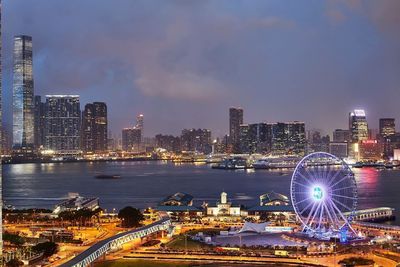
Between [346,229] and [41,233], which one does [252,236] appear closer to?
[346,229]

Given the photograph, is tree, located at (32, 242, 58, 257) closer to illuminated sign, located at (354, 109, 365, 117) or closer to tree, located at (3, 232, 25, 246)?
tree, located at (3, 232, 25, 246)

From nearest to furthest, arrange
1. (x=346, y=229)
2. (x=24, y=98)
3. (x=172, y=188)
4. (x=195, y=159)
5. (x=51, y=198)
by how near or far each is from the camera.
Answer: (x=346, y=229) → (x=51, y=198) → (x=172, y=188) → (x=195, y=159) → (x=24, y=98)

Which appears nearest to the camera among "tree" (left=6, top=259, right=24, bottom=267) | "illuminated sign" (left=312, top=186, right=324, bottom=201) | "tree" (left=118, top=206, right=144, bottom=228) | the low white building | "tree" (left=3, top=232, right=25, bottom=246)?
"tree" (left=6, top=259, right=24, bottom=267)

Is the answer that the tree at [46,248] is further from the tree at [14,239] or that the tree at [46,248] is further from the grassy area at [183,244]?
the grassy area at [183,244]

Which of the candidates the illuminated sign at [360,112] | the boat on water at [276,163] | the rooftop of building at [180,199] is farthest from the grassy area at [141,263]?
the illuminated sign at [360,112]

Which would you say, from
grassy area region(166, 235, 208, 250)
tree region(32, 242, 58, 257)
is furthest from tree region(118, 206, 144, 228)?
tree region(32, 242, 58, 257)

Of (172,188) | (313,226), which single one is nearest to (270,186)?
(172,188)

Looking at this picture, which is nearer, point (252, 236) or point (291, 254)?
point (291, 254)

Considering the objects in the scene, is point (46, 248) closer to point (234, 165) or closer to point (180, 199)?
point (180, 199)
